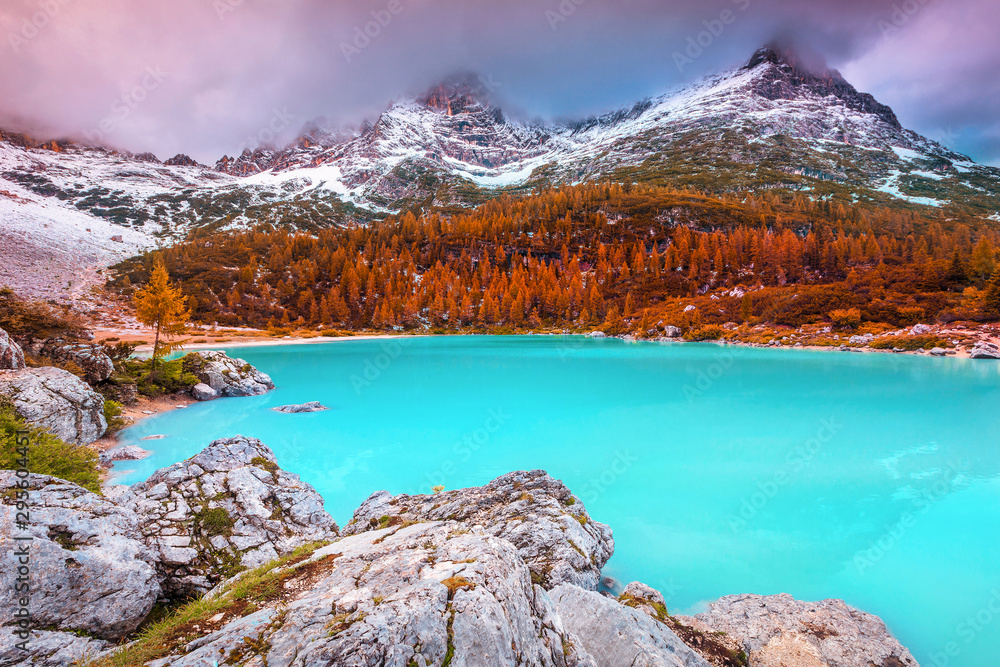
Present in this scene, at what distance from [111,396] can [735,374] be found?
3946cm

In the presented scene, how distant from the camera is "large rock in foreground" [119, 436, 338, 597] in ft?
19.2

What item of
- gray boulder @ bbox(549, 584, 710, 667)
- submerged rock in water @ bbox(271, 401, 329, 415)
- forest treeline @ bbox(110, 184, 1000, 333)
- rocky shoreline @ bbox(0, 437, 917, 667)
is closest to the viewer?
rocky shoreline @ bbox(0, 437, 917, 667)

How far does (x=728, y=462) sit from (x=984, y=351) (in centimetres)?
4476

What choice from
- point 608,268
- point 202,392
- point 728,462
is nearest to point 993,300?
point 728,462

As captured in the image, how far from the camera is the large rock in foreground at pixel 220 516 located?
5848 mm

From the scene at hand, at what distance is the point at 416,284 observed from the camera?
110m

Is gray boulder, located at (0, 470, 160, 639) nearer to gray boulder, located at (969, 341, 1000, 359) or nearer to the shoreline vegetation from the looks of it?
the shoreline vegetation

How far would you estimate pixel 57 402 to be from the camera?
12617mm

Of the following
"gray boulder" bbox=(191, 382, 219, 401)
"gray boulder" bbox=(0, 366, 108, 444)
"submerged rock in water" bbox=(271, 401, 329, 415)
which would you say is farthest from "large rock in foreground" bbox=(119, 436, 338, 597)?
"gray boulder" bbox=(191, 382, 219, 401)

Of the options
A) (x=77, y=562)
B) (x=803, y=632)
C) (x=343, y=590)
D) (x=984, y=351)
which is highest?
(x=984, y=351)

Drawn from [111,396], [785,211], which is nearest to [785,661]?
[111,396]

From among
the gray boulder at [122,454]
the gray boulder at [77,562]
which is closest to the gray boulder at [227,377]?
the gray boulder at [122,454]

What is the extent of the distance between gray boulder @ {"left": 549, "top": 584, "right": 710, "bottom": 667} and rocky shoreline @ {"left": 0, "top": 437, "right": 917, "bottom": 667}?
19 mm

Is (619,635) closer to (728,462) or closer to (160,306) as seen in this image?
(728,462)
